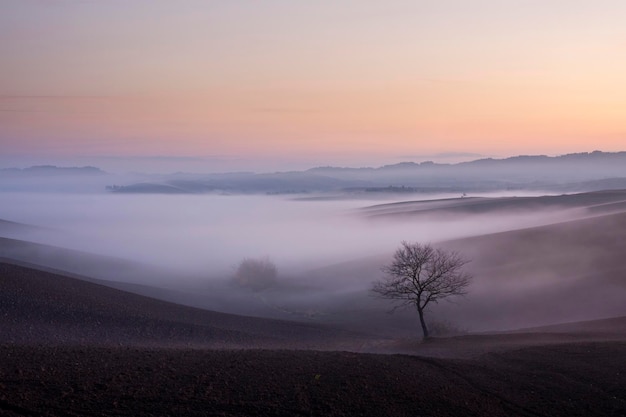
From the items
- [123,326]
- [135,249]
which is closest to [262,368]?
[123,326]

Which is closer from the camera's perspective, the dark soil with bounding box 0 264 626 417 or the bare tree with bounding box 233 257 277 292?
the dark soil with bounding box 0 264 626 417

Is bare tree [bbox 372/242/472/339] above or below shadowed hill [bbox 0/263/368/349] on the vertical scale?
above

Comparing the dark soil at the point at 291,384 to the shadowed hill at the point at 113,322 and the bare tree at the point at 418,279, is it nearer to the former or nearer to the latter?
the shadowed hill at the point at 113,322

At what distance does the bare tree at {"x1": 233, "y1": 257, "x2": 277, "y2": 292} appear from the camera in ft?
205

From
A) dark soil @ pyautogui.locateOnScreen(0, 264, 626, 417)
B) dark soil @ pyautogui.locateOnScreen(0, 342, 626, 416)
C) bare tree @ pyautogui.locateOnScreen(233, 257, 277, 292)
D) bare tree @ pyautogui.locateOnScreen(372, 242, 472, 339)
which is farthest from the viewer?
bare tree @ pyautogui.locateOnScreen(233, 257, 277, 292)

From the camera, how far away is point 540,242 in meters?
64.2

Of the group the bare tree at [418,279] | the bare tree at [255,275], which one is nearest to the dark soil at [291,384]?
the bare tree at [418,279]

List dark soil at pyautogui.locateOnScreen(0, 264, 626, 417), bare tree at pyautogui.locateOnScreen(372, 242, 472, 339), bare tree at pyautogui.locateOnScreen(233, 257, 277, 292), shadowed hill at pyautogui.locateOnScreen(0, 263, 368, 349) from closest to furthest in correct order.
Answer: dark soil at pyautogui.locateOnScreen(0, 264, 626, 417) → shadowed hill at pyautogui.locateOnScreen(0, 263, 368, 349) → bare tree at pyautogui.locateOnScreen(372, 242, 472, 339) → bare tree at pyautogui.locateOnScreen(233, 257, 277, 292)

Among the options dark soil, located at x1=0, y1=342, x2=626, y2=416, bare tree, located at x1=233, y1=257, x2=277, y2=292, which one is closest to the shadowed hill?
dark soil, located at x1=0, y1=342, x2=626, y2=416

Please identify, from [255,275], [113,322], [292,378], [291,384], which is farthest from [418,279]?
[255,275]

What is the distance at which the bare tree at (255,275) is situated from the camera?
6250 cm

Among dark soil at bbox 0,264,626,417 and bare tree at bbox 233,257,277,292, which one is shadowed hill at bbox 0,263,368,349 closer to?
dark soil at bbox 0,264,626,417

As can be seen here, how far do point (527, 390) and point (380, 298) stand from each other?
33.2m

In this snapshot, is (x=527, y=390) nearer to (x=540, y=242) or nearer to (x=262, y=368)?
(x=262, y=368)
